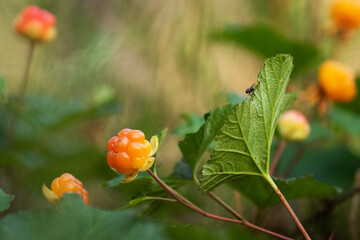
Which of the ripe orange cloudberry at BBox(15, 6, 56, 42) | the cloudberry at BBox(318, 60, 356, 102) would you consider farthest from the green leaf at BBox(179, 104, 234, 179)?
the ripe orange cloudberry at BBox(15, 6, 56, 42)

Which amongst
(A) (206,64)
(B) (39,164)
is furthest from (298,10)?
(B) (39,164)

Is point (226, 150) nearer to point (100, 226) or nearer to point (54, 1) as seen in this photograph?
point (100, 226)

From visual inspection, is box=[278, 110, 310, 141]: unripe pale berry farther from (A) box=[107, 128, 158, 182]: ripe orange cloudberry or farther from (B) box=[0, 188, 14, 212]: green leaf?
(B) box=[0, 188, 14, 212]: green leaf

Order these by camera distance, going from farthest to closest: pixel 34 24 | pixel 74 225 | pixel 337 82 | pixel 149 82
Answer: pixel 149 82 → pixel 34 24 → pixel 337 82 → pixel 74 225

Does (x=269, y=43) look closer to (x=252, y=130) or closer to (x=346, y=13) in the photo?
(x=346, y=13)

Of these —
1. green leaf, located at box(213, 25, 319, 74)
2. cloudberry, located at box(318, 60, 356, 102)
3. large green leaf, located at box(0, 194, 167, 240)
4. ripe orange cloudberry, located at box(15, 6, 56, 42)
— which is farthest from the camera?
green leaf, located at box(213, 25, 319, 74)

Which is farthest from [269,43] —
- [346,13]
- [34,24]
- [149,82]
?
[34,24]

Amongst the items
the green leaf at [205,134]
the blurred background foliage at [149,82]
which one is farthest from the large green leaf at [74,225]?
the blurred background foliage at [149,82]
